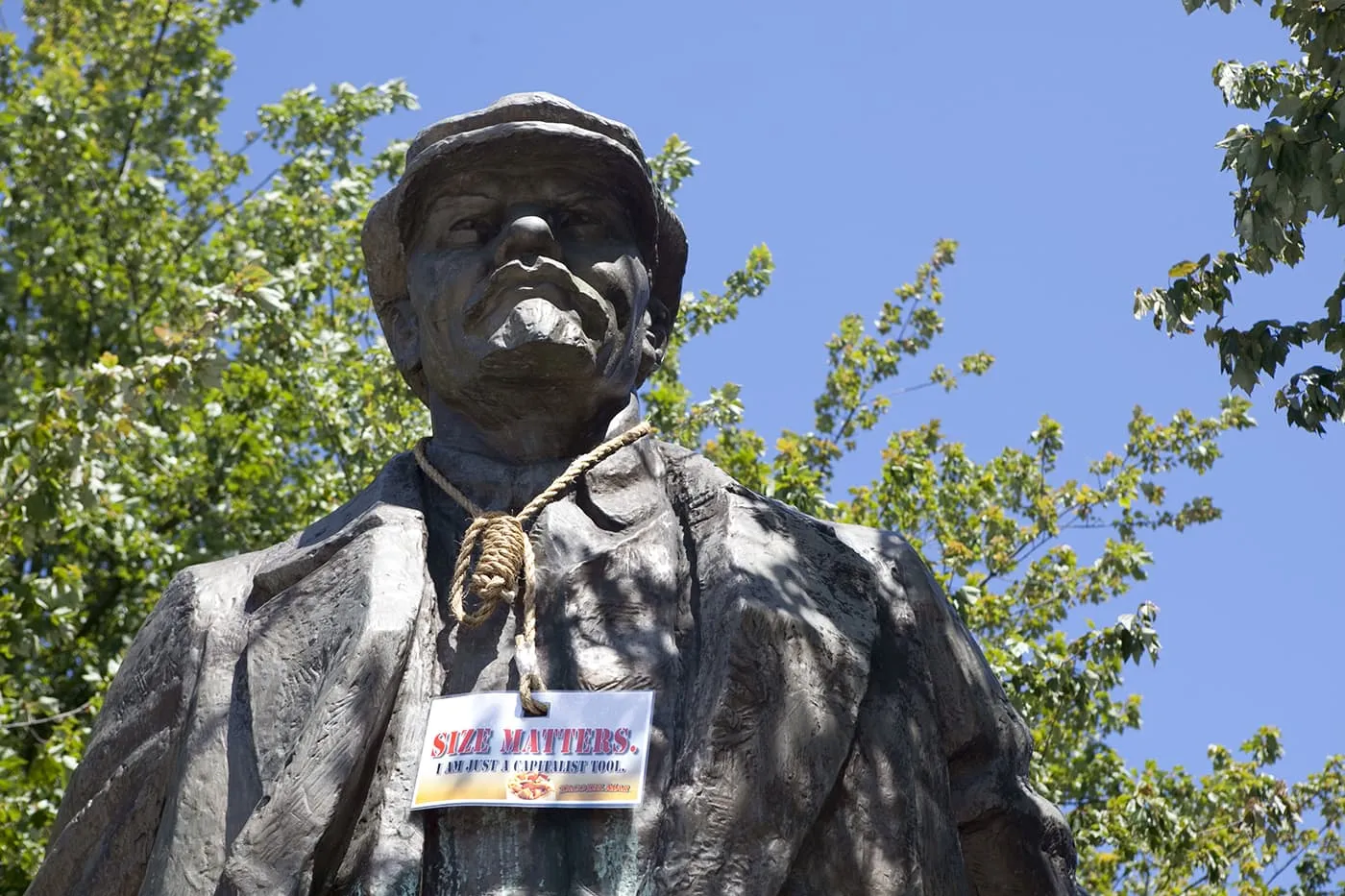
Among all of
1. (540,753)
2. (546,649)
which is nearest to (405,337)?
(546,649)

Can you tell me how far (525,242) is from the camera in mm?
5238

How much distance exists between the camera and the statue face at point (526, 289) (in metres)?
5.18

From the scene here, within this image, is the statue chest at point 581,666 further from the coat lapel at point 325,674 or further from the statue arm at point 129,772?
the statue arm at point 129,772

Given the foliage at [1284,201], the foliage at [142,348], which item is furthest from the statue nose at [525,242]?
the foliage at [142,348]

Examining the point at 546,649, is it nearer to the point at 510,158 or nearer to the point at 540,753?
the point at 540,753

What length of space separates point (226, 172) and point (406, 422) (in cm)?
547

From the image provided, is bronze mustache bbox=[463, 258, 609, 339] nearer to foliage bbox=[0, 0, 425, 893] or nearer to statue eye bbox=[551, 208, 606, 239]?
statue eye bbox=[551, 208, 606, 239]

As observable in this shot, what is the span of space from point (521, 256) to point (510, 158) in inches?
9.9

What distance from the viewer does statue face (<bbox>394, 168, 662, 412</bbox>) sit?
17.0 ft

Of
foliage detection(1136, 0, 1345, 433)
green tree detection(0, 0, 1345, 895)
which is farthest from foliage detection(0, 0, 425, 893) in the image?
foliage detection(1136, 0, 1345, 433)

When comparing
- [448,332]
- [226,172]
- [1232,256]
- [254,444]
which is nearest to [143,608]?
[254,444]

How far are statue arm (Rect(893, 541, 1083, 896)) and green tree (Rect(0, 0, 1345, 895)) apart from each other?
5.92m

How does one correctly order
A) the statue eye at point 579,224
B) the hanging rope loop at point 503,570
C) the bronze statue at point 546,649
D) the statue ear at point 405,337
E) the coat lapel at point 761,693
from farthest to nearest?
1. the statue ear at point 405,337
2. the statue eye at point 579,224
3. the hanging rope loop at point 503,570
4. the bronze statue at point 546,649
5. the coat lapel at point 761,693

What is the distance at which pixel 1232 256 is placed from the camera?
7938 mm
